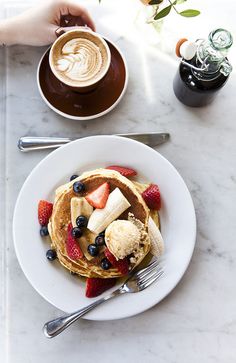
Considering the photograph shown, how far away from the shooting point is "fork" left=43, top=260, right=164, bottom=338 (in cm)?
153

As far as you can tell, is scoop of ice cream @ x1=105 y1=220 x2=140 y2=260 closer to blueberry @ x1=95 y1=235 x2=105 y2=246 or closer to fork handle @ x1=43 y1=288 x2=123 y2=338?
blueberry @ x1=95 y1=235 x2=105 y2=246

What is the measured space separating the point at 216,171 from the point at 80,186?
502 mm

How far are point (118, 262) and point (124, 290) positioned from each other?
0.43 feet

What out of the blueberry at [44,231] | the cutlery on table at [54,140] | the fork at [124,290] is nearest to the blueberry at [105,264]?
the fork at [124,290]

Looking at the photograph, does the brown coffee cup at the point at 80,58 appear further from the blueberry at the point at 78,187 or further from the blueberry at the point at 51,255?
the blueberry at the point at 51,255

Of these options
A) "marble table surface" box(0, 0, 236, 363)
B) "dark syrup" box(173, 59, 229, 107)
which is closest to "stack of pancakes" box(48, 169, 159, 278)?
"marble table surface" box(0, 0, 236, 363)

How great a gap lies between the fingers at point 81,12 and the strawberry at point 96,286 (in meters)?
0.86

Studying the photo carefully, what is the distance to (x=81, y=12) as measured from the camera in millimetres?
1663

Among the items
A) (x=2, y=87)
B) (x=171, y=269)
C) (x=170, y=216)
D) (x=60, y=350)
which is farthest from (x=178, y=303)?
(x=2, y=87)

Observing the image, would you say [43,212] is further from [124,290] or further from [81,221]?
[124,290]

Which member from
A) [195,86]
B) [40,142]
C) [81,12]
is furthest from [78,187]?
[81,12]

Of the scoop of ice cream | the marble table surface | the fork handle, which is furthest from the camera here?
the marble table surface

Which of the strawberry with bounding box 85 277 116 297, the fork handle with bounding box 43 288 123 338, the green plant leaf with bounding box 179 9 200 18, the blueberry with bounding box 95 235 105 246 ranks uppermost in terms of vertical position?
the green plant leaf with bounding box 179 9 200 18

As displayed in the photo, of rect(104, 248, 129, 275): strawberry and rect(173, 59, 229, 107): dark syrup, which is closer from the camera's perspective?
rect(104, 248, 129, 275): strawberry
